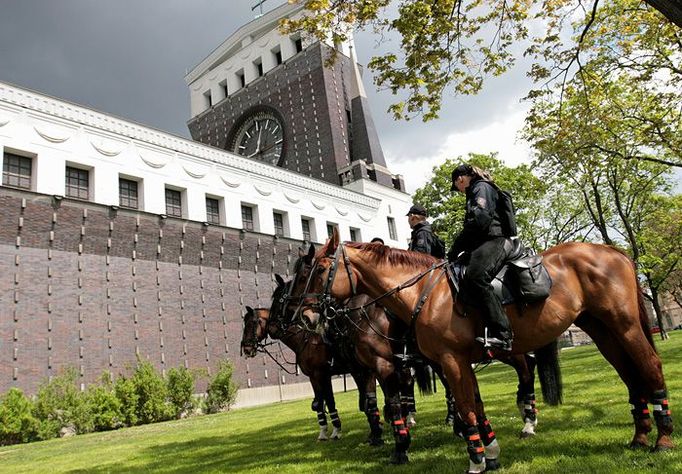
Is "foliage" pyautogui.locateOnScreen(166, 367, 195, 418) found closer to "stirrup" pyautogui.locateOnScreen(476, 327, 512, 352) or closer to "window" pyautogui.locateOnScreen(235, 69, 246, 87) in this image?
"stirrup" pyautogui.locateOnScreen(476, 327, 512, 352)

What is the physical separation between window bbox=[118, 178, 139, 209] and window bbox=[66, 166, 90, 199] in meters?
1.86

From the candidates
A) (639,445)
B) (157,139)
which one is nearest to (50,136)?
(157,139)

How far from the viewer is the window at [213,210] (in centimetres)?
3269

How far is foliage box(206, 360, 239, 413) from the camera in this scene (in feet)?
86.3

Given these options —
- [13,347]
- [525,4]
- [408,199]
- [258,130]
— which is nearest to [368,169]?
[408,199]

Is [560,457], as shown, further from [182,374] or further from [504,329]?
[182,374]

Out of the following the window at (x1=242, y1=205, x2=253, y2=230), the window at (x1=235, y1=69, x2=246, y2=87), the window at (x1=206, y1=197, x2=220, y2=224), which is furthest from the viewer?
the window at (x1=235, y1=69, x2=246, y2=87)

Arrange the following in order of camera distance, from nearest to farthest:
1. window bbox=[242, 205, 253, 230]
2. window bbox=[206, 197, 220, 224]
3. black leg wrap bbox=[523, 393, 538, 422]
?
black leg wrap bbox=[523, 393, 538, 422] < window bbox=[206, 197, 220, 224] < window bbox=[242, 205, 253, 230]

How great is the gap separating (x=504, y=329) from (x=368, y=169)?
42.6m

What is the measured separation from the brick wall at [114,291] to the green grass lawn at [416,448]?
27.5 ft

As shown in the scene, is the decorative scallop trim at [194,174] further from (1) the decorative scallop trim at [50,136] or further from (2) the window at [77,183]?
(1) the decorative scallop trim at [50,136]

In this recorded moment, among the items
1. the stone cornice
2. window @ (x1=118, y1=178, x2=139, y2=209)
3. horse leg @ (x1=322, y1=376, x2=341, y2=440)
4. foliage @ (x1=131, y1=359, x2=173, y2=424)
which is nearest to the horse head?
horse leg @ (x1=322, y1=376, x2=341, y2=440)

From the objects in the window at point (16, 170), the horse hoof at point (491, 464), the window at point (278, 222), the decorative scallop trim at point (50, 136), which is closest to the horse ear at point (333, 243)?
the horse hoof at point (491, 464)

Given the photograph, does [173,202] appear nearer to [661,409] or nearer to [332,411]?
[332,411]
